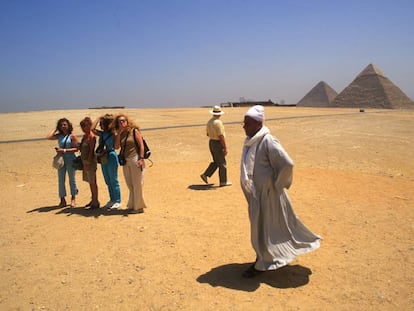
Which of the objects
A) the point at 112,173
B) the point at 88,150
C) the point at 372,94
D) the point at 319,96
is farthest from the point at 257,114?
the point at 319,96

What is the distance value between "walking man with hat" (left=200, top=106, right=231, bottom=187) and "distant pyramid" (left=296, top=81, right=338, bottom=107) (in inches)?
2842

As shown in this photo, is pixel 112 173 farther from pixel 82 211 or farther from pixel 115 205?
pixel 82 211

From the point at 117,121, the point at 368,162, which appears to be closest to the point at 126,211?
the point at 117,121

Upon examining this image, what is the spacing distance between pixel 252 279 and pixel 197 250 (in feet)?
3.37

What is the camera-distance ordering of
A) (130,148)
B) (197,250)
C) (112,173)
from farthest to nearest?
(112,173), (130,148), (197,250)

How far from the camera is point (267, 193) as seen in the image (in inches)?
149

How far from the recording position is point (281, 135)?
1880 centimetres

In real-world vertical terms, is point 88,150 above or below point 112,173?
above

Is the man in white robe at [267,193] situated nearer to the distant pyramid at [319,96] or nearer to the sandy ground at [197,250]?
the sandy ground at [197,250]

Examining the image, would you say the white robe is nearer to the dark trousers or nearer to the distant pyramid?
the dark trousers

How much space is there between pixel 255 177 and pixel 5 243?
3752 mm

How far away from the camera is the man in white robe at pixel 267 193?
3.69 metres

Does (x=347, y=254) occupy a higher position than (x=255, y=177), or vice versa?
(x=255, y=177)

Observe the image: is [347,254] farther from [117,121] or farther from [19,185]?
[19,185]
